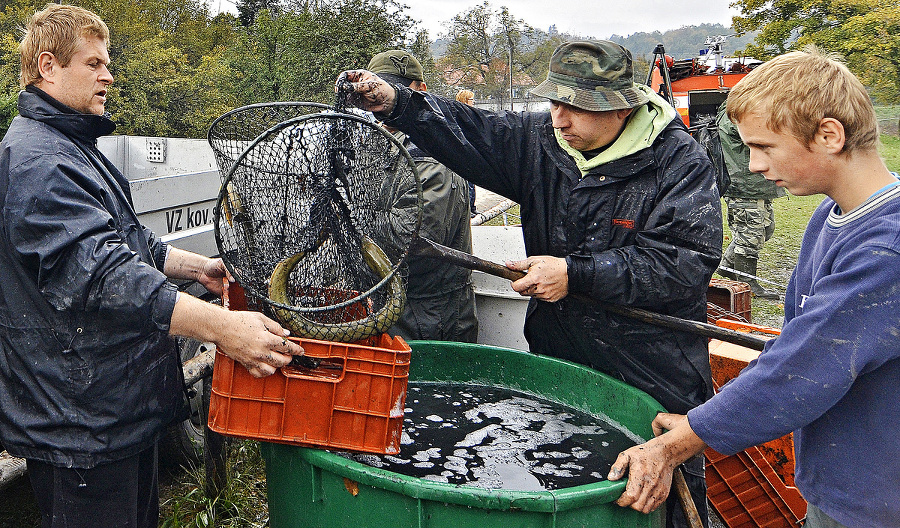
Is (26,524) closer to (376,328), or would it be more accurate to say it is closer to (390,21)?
(376,328)

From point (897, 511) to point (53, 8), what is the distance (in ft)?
9.20

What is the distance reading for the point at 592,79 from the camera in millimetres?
2719

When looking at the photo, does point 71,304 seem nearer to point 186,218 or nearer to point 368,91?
point 368,91

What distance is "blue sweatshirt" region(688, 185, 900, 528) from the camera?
64.3 inches

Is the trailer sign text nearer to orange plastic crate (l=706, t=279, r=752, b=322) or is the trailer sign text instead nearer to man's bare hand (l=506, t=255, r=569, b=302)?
man's bare hand (l=506, t=255, r=569, b=302)

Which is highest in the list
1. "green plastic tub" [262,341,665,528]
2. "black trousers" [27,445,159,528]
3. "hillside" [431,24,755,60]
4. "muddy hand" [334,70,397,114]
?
"hillside" [431,24,755,60]

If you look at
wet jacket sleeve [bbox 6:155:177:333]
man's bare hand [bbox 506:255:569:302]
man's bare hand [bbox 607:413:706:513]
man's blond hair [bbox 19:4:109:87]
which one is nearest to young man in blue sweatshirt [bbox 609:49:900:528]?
man's bare hand [bbox 607:413:706:513]

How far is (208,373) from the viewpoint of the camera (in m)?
3.12

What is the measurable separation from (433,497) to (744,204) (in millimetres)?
6634

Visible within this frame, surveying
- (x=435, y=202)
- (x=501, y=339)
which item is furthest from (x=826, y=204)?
(x=501, y=339)

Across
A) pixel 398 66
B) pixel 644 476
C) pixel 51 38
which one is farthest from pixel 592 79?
pixel 51 38

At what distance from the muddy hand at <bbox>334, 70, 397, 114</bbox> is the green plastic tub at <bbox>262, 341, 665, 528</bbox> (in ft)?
4.31

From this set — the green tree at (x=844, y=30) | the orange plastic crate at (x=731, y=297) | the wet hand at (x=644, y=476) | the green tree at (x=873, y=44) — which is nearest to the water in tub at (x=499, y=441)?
the wet hand at (x=644, y=476)

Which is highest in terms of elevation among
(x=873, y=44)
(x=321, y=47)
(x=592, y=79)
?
(x=873, y=44)
